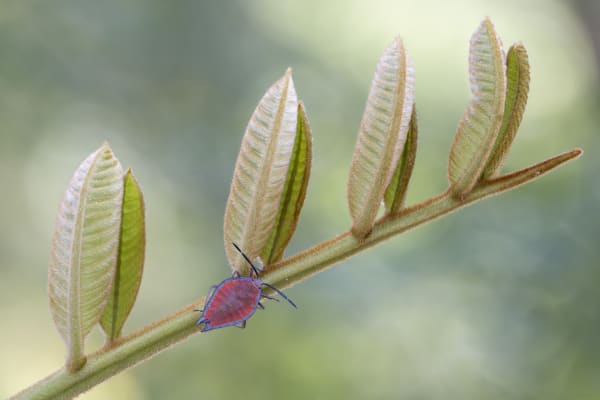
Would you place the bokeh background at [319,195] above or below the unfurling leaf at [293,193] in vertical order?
below

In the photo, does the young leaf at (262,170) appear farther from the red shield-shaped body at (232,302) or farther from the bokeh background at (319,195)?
the bokeh background at (319,195)

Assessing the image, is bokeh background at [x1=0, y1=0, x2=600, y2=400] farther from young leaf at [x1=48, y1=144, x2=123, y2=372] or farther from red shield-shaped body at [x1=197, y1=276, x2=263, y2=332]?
young leaf at [x1=48, y1=144, x2=123, y2=372]

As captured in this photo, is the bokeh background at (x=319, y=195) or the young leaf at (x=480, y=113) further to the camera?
the bokeh background at (x=319, y=195)

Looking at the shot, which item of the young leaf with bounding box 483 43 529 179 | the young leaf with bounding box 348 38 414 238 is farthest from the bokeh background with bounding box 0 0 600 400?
the young leaf with bounding box 348 38 414 238

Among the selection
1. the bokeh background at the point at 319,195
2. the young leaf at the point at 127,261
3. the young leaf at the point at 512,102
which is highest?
the young leaf at the point at 512,102

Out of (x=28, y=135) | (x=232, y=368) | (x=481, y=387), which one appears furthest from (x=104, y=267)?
(x=28, y=135)

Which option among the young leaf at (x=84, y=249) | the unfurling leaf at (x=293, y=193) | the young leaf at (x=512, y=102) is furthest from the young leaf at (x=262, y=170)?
the young leaf at (x=512, y=102)

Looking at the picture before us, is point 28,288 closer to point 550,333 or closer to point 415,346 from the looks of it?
point 415,346
